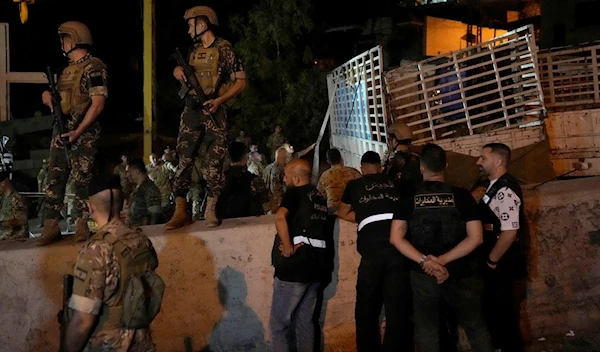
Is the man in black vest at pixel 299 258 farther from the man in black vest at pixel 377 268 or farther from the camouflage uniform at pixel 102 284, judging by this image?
the camouflage uniform at pixel 102 284

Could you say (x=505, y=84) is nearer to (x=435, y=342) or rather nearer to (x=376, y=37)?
(x=435, y=342)

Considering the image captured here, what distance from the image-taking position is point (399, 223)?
436cm

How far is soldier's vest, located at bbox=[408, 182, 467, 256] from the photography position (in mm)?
4270

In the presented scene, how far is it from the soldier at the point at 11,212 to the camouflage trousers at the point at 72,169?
0.84 m

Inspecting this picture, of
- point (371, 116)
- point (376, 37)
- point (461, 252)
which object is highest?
point (376, 37)

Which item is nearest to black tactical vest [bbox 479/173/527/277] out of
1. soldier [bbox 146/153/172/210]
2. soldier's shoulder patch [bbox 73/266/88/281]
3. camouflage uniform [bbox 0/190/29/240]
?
soldier's shoulder patch [bbox 73/266/88/281]

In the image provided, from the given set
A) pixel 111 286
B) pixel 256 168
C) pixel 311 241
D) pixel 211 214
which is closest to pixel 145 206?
pixel 211 214

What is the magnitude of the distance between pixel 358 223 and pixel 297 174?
→ 647 millimetres

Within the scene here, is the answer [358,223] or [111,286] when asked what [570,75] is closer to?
[358,223]

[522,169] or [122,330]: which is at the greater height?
[522,169]

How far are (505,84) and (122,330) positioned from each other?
24.6 feet

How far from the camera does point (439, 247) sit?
4.32 metres

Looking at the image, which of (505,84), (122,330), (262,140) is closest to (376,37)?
(262,140)

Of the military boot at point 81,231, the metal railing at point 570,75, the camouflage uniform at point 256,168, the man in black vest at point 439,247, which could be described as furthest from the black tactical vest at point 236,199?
the metal railing at point 570,75
